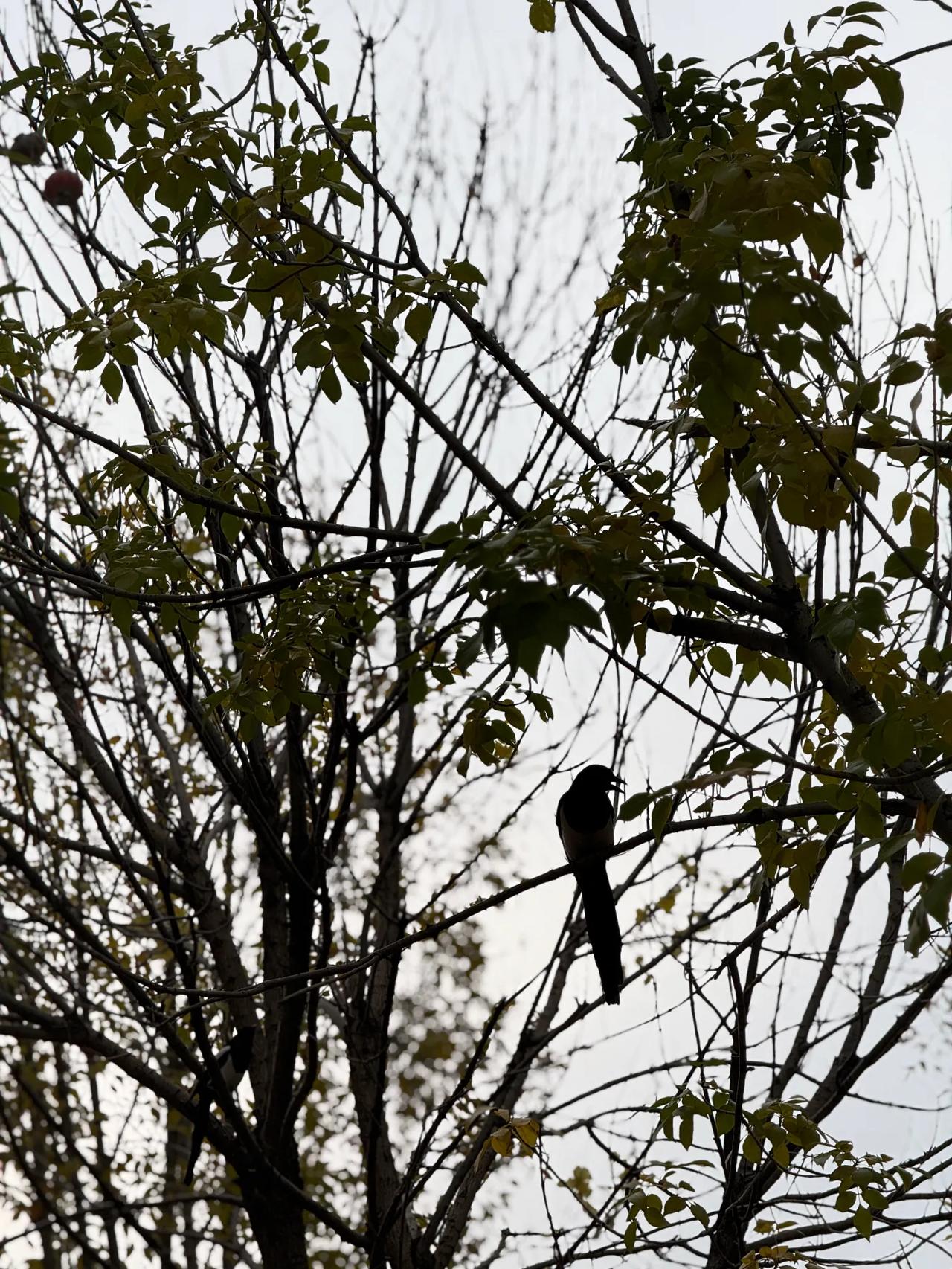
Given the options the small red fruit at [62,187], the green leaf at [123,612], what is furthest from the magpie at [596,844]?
the small red fruit at [62,187]

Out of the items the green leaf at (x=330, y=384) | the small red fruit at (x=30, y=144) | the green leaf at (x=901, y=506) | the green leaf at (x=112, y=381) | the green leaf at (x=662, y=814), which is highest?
the small red fruit at (x=30, y=144)

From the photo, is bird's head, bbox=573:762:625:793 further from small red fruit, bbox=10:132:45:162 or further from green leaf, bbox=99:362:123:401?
small red fruit, bbox=10:132:45:162

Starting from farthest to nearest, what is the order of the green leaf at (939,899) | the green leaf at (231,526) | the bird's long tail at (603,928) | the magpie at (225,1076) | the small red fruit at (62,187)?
the magpie at (225,1076)
the small red fruit at (62,187)
the bird's long tail at (603,928)
the green leaf at (231,526)
the green leaf at (939,899)

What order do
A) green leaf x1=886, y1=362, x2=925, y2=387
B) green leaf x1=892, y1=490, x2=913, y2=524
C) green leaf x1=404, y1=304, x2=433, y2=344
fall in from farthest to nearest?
green leaf x1=404, y1=304, x2=433, y2=344, green leaf x1=892, y1=490, x2=913, y2=524, green leaf x1=886, y1=362, x2=925, y2=387

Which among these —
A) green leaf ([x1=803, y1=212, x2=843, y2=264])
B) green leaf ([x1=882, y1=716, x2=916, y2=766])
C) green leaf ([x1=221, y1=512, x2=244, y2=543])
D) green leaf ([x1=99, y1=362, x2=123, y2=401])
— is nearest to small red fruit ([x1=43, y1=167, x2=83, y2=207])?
green leaf ([x1=99, y1=362, x2=123, y2=401])

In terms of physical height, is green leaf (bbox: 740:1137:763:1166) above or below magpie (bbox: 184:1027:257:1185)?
below

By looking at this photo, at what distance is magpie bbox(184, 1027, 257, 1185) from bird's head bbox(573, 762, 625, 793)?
5.38 ft

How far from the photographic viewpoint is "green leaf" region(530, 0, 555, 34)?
10.2 feet

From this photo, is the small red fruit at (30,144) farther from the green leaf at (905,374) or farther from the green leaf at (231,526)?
the green leaf at (905,374)

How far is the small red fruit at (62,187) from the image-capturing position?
3869 millimetres

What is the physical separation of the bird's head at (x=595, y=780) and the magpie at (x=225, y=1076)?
1.64 meters

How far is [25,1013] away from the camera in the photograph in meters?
4.38

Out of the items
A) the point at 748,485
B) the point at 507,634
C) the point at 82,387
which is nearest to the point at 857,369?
the point at 748,485

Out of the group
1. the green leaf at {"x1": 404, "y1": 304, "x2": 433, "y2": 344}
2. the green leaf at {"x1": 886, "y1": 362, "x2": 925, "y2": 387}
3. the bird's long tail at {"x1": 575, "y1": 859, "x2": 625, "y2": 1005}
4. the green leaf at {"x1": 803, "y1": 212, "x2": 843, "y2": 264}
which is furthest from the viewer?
the bird's long tail at {"x1": 575, "y1": 859, "x2": 625, "y2": 1005}
